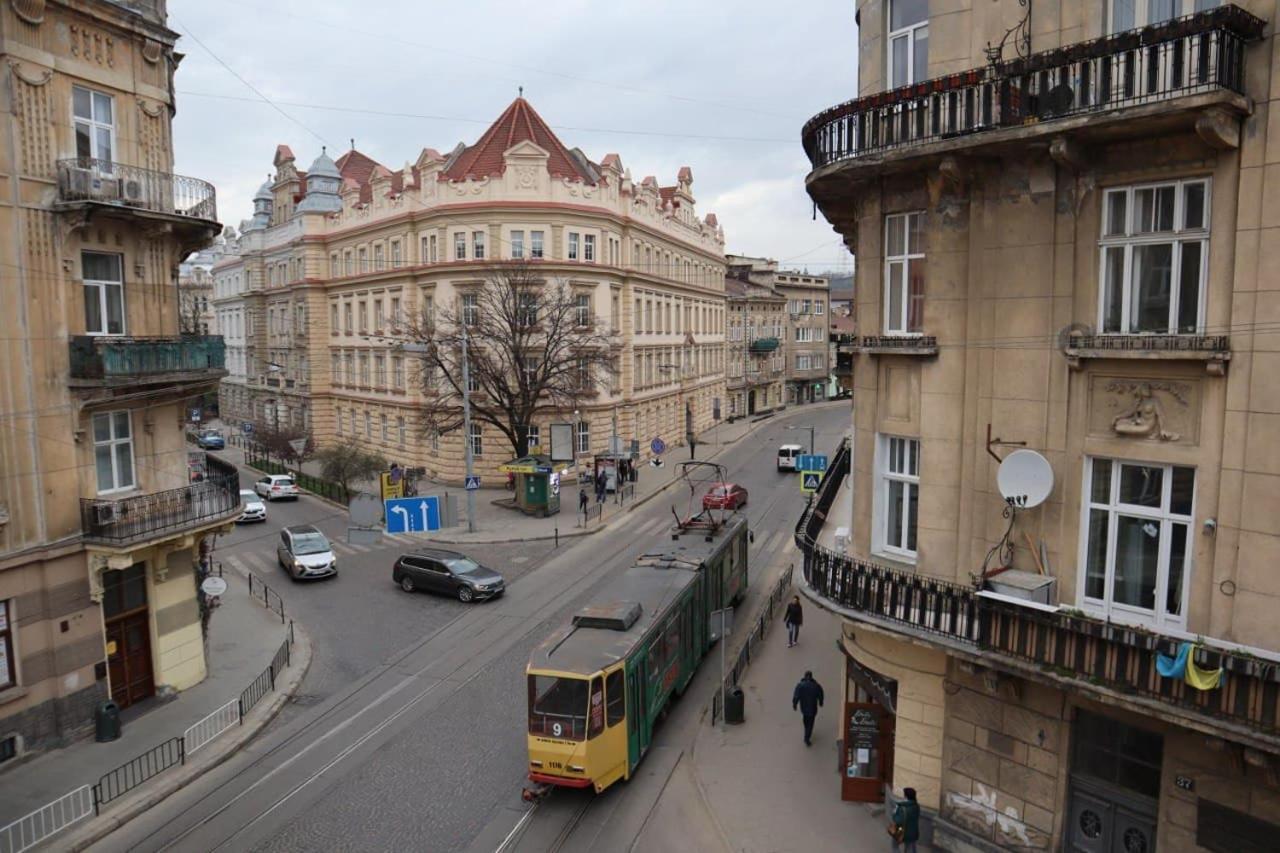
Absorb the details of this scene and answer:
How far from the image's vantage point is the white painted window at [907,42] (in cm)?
1230

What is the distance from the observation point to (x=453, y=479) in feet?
153

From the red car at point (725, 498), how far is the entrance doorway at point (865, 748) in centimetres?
2152

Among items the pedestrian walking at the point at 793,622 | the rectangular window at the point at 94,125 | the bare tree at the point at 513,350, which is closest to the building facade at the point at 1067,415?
the pedestrian walking at the point at 793,622

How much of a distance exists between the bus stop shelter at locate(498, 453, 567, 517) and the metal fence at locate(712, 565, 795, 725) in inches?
523

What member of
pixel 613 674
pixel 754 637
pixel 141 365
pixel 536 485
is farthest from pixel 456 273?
pixel 613 674

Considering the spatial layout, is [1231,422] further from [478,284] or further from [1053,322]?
[478,284]

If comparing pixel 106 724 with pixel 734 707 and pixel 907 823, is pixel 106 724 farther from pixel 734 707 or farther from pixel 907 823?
pixel 907 823

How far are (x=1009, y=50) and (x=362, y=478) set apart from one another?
124 feet

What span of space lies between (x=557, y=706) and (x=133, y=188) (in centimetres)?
1419

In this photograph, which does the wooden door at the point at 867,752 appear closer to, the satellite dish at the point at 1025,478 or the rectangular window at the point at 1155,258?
the satellite dish at the point at 1025,478

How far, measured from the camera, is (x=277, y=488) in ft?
148

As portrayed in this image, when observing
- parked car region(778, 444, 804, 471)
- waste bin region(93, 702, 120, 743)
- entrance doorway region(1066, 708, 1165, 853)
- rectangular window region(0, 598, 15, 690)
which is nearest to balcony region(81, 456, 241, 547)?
rectangular window region(0, 598, 15, 690)

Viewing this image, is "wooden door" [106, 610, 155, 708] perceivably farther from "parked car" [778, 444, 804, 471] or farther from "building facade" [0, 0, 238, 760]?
"parked car" [778, 444, 804, 471]

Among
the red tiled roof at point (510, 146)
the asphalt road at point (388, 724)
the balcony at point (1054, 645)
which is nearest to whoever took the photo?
the balcony at point (1054, 645)
